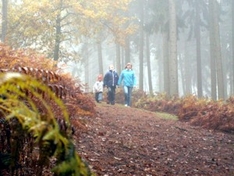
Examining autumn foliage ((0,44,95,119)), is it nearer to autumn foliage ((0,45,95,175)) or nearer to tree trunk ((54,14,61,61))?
autumn foliage ((0,45,95,175))

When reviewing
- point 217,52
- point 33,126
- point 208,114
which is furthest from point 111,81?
point 33,126

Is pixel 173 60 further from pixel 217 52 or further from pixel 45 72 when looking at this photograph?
pixel 45 72

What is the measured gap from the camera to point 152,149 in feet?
22.4

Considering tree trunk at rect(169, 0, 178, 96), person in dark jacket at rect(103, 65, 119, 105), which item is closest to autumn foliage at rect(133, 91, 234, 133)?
person in dark jacket at rect(103, 65, 119, 105)

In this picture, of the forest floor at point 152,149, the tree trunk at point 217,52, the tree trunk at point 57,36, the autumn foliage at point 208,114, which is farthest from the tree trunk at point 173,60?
the forest floor at point 152,149

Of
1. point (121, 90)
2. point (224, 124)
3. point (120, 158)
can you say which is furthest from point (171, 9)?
point (120, 158)

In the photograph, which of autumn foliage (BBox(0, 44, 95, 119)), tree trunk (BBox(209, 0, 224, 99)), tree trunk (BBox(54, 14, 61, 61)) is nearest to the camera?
autumn foliage (BBox(0, 44, 95, 119))

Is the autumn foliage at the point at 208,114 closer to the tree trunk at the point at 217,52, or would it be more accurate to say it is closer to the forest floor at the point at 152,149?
the forest floor at the point at 152,149

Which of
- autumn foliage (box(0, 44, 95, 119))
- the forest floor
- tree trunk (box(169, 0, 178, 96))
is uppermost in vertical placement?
tree trunk (box(169, 0, 178, 96))

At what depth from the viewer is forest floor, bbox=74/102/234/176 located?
5219 mm

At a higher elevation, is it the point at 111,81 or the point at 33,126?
the point at 111,81

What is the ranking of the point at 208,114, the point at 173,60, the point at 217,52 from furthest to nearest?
the point at 217,52, the point at 173,60, the point at 208,114

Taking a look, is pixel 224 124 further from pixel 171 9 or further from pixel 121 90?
pixel 171 9

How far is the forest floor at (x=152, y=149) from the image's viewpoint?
205 inches
